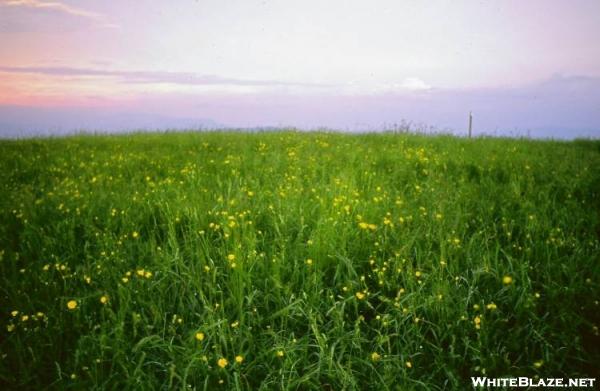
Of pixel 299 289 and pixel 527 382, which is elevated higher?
pixel 299 289

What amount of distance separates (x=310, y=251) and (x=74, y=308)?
68.3 inches

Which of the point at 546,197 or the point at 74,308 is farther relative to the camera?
the point at 546,197

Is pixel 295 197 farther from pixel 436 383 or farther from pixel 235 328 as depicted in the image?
pixel 436 383

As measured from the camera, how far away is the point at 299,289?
2.96 m

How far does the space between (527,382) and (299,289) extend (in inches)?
59.7

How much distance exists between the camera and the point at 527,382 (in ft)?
7.37

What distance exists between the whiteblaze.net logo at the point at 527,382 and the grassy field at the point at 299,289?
0.05 m

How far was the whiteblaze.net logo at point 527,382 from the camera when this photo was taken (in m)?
2.23

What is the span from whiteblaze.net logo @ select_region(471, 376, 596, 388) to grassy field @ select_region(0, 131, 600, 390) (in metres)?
0.05

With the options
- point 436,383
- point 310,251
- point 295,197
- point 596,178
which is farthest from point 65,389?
point 596,178

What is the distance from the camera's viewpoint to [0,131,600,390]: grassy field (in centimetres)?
231

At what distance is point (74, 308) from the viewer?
272cm

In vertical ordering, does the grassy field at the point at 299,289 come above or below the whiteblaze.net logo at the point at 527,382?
above

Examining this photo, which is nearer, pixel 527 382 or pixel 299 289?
pixel 527 382
